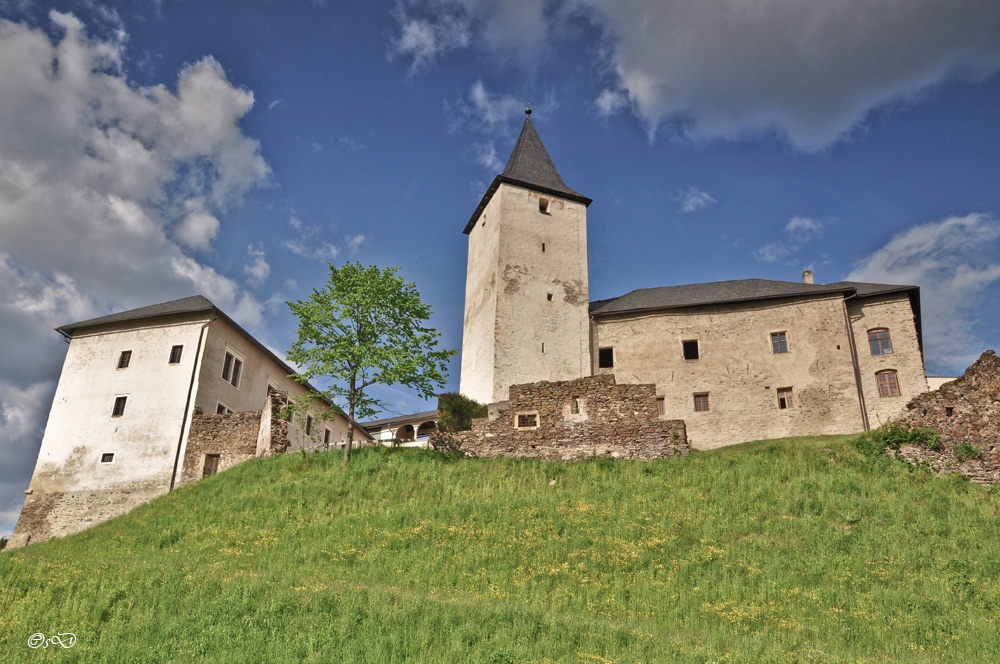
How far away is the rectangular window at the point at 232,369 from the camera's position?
31.9 metres

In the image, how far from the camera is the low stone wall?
24.5 m

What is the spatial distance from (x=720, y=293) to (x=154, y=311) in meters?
28.3

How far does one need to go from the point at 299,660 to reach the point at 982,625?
455 inches

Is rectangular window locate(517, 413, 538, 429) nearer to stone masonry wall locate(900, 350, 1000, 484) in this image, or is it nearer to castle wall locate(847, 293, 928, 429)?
stone masonry wall locate(900, 350, 1000, 484)

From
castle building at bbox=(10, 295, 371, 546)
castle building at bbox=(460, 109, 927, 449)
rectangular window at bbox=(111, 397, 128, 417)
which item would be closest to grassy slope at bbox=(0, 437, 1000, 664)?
castle building at bbox=(10, 295, 371, 546)

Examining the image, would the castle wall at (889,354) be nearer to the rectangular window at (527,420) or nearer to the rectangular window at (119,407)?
the rectangular window at (527,420)

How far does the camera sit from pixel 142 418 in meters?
29.4

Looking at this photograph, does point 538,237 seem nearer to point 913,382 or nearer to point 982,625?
point 913,382

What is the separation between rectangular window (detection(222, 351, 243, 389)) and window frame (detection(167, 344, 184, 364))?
6.44 ft

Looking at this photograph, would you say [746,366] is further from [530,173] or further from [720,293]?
[530,173]

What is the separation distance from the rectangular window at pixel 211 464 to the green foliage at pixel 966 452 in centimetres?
2729

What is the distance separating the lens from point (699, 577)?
14.2 metres

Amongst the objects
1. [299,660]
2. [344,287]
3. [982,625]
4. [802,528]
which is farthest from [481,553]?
[344,287]

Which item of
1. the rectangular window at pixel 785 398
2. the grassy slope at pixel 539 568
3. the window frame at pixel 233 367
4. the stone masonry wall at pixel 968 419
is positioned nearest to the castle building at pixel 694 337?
the rectangular window at pixel 785 398
